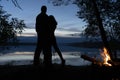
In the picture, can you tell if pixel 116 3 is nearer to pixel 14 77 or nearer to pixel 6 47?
pixel 6 47

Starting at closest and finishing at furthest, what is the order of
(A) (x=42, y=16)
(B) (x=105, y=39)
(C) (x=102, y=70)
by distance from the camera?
(C) (x=102, y=70)
(A) (x=42, y=16)
(B) (x=105, y=39)

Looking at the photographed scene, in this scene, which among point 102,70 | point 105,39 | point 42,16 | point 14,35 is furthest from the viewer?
point 14,35

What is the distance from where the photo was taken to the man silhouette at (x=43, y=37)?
18031mm

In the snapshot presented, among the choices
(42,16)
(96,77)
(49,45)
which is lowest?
(96,77)

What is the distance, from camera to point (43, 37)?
1823cm

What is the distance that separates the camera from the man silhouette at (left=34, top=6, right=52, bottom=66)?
1803 cm

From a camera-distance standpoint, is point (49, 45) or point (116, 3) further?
point (116, 3)

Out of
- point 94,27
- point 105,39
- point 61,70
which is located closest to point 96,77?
point 61,70

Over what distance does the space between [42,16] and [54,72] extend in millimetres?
2915

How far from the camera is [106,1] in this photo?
31.4 m

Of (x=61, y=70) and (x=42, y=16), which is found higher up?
(x=42, y=16)

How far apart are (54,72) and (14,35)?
15296 mm

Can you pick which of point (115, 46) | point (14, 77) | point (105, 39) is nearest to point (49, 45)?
point (14, 77)

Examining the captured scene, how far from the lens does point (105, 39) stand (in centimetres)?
3055
